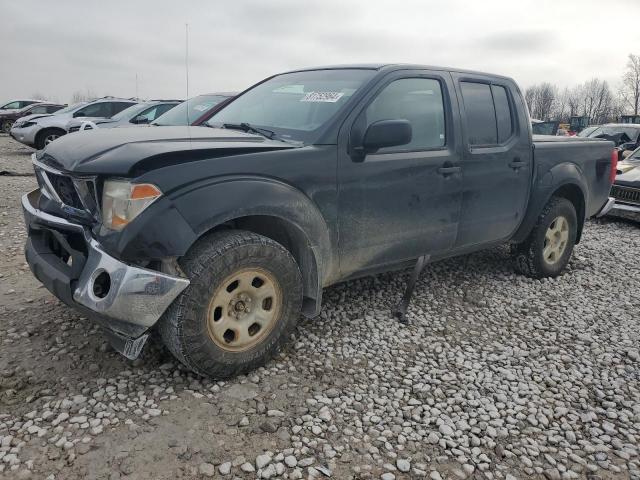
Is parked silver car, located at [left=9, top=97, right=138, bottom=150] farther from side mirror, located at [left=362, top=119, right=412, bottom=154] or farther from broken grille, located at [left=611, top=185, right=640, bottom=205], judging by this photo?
broken grille, located at [left=611, top=185, right=640, bottom=205]

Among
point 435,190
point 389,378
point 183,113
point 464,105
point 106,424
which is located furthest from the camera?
point 183,113

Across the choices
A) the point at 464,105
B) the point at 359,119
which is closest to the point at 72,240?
the point at 359,119

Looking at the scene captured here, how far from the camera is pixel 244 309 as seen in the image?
285 centimetres

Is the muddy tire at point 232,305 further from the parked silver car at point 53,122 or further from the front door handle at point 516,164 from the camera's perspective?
the parked silver car at point 53,122

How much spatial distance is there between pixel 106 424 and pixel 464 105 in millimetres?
3274

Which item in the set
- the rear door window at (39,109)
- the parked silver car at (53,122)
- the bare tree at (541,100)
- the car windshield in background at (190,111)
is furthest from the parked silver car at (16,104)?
the bare tree at (541,100)

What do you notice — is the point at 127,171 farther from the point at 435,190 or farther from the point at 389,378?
the point at 435,190

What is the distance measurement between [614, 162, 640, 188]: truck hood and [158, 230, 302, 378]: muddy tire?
7.29m

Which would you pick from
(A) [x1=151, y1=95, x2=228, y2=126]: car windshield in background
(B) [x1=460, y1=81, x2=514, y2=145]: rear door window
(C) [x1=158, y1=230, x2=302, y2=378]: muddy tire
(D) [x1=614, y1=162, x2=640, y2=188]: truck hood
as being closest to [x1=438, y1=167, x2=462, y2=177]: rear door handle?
(B) [x1=460, y1=81, x2=514, y2=145]: rear door window

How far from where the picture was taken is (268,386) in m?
2.83

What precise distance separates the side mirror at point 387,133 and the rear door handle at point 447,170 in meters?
0.66

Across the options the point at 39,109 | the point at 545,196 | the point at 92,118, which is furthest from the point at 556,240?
the point at 39,109

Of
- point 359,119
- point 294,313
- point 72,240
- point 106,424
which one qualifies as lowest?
point 106,424

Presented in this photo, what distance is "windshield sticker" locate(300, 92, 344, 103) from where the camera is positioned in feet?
11.0
